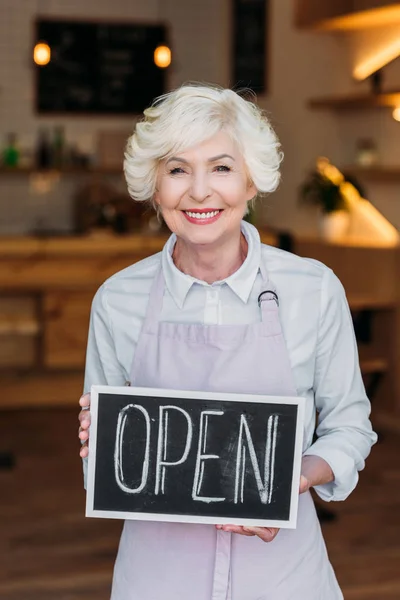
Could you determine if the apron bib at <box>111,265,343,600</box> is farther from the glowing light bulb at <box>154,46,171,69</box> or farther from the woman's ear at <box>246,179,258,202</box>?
the glowing light bulb at <box>154,46,171,69</box>

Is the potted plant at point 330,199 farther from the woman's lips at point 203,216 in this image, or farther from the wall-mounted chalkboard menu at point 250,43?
the woman's lips at point 203,216

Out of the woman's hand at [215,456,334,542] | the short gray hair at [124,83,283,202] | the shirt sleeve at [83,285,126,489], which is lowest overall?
the woman's hand at [215,456,334,542]

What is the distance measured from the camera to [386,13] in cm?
581

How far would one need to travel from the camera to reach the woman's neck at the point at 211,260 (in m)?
1.64

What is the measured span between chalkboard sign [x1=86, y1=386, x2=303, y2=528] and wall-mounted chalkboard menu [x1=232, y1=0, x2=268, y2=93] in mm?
6237

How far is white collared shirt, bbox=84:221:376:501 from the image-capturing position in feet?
5.30

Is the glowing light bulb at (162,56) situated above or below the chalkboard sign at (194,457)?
above

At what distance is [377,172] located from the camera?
6.17m

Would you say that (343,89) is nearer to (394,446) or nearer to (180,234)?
(394,446)

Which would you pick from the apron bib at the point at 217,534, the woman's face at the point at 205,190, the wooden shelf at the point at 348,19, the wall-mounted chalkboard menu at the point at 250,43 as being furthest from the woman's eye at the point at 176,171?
the wall-mounted chalkboard menu at the point at 250,43

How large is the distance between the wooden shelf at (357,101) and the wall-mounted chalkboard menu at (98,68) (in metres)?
1.86

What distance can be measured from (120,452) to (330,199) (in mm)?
4998

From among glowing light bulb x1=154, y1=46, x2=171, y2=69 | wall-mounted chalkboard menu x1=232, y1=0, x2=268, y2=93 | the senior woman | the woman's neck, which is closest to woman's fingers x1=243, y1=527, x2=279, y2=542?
the senior woman

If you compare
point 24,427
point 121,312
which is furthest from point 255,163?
point 24,427
